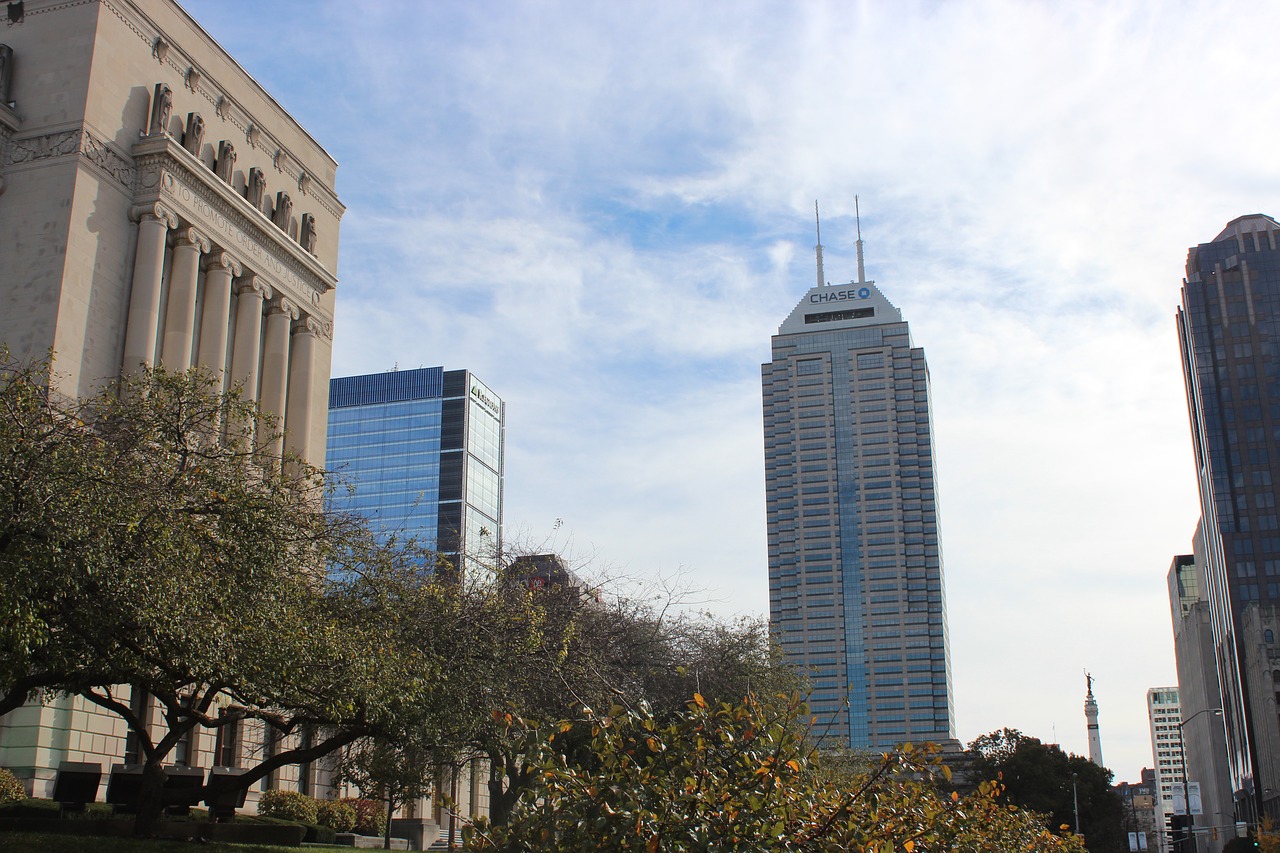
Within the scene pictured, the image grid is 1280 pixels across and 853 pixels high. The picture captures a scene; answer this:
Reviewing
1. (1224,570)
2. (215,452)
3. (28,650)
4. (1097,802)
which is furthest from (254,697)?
(1224,570)

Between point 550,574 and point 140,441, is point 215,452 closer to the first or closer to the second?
point 140,441

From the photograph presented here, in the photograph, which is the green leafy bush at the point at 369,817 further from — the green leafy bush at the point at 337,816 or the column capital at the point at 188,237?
the column capital at the point at 188,237

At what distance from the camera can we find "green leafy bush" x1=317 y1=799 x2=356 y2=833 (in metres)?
43.0

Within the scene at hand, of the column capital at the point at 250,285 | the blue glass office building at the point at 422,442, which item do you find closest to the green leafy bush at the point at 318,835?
the column capital at the point at 250,285

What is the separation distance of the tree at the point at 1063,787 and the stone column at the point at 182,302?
6782 cm

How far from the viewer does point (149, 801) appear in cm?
→ 2498

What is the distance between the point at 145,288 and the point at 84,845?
26.4 metres

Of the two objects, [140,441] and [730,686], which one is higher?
[140,441]

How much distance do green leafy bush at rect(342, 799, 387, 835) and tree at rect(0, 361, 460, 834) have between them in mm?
19249

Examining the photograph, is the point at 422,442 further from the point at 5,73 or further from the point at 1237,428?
the point at 5,73

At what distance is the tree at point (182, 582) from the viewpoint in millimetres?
17234

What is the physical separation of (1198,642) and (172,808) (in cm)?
16277

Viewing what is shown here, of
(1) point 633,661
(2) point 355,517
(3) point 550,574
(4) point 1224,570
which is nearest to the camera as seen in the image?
(2) point 355,517

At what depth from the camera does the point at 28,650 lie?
16766 millimetres
